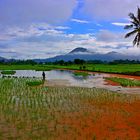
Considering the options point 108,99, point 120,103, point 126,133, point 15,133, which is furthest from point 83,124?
point 108,99

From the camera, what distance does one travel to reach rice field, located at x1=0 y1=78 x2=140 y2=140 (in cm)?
1082

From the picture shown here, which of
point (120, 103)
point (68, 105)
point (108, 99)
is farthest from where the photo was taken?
point (108, 99)

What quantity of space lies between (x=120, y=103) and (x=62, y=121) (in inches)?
251

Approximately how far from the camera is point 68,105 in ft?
57.2

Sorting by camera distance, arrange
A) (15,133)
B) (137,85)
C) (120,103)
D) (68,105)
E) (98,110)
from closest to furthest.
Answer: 1. (15,133)
2. (98,110)
3. (68,105)
4. (120,103)
5. (137,85)

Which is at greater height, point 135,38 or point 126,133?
point 135,38

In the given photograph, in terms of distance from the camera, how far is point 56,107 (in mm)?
16656

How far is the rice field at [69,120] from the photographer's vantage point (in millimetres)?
10820

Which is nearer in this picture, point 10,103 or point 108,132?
point 108,132

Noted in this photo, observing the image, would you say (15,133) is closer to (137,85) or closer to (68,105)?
(68,105)

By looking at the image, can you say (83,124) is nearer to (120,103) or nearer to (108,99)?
(120,103)

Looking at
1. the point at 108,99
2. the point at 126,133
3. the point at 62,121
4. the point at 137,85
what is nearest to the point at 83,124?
the point at 62,121

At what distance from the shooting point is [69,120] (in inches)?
523

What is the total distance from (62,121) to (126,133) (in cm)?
290
